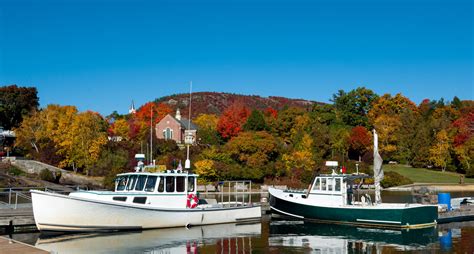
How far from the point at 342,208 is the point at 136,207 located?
12.3m

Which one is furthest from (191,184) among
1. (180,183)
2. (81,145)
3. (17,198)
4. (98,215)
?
(81,145)

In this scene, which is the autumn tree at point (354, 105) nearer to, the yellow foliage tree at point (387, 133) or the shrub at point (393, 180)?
the yellow foliage tree at point (387, 133)

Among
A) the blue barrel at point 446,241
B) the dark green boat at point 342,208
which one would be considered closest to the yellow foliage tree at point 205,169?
the dark green boat at point 342,208

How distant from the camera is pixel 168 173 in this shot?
86.9ft

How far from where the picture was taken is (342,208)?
29.0 metres

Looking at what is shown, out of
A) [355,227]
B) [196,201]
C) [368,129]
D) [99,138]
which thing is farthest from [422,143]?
[196,201]

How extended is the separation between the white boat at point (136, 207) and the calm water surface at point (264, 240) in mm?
519

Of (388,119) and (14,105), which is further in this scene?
(388,119)

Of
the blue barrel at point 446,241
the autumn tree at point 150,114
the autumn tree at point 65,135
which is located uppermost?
the autumn tree at point 150,114

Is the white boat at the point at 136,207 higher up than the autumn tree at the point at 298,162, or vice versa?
the autumn tree at the point at 298,162

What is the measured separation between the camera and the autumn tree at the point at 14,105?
77.9m

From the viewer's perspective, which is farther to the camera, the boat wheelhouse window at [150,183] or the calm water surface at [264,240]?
the boat wheelhouse window at [150,183]

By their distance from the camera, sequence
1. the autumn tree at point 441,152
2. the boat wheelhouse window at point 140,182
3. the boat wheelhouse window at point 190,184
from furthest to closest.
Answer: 1. the autumn tree at point 441,152
2. the boat wheelhouse window at point 190,184
3. the boat wheelhouse window at point 140,182

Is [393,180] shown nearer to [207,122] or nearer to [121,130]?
[121,130]
